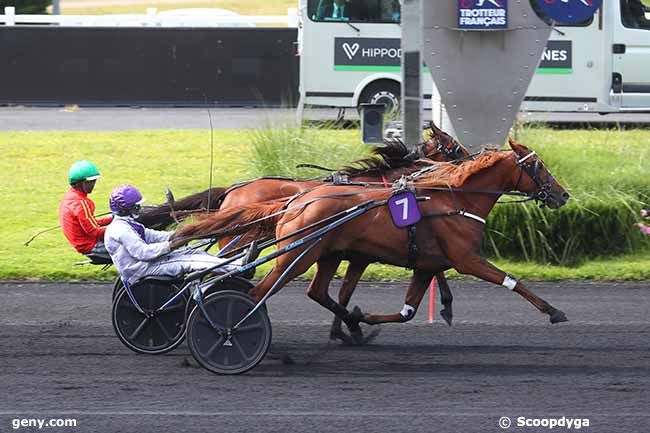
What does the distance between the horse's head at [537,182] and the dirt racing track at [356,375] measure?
1.05 m

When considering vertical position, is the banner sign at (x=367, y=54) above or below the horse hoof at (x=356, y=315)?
above

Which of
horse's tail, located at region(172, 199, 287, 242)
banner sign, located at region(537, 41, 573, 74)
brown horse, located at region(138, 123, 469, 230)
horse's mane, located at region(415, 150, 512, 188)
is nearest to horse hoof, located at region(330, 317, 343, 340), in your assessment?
horse's tail, located at region(172, 199, 287, 242)

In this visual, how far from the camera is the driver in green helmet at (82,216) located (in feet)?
26.2

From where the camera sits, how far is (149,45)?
62.7 ft

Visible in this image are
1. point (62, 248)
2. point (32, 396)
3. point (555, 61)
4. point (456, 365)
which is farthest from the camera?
point (555, 61)

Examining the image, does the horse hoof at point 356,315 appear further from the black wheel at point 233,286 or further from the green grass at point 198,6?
the green grass at point 198,6

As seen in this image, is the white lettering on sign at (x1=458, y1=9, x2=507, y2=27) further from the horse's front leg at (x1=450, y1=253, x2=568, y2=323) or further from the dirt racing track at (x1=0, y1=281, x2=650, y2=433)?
the horse's front leg at (x1=450, y1=253, x2=568, y2=323)

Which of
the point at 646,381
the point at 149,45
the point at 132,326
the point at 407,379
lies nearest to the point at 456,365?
the point at 407,379

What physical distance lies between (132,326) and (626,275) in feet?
16.0

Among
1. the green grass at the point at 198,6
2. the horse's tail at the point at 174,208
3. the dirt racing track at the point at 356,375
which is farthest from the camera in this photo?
the green grass at the point at 198,6

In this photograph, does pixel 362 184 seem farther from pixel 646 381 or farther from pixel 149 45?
pixel 149 45

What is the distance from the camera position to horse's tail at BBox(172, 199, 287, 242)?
295 inches

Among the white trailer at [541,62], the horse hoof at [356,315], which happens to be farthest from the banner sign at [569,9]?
the white trailer at [541,62]

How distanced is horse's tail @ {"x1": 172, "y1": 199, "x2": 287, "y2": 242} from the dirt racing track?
86cm
